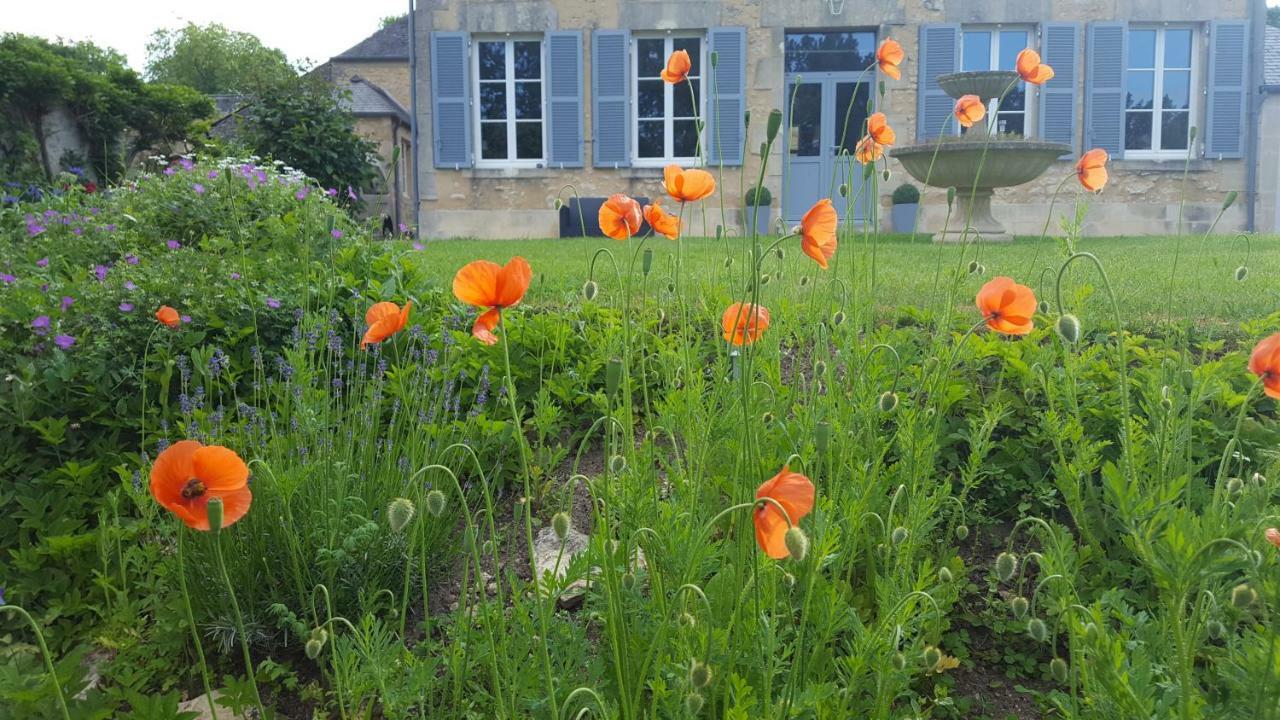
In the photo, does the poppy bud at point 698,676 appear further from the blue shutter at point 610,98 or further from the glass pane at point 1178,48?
the glass pane at point 1178,48

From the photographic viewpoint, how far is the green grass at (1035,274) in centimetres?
291

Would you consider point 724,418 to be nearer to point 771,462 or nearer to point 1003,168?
point 771,462

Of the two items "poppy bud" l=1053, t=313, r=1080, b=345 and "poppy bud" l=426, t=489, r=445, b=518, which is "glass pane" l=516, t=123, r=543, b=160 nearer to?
"poppy bud" l=1053, t=313, r=1080, b=345

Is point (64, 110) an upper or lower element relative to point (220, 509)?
upper

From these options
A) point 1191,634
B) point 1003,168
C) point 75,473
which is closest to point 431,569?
point 75,473

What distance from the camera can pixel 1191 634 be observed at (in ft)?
3.41

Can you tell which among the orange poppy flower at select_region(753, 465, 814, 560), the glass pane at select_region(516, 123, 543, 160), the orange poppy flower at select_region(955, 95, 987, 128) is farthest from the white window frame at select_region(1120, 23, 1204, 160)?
the orange poppy flower at select_region(753, 465, 814, 560)

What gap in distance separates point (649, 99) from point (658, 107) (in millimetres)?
173

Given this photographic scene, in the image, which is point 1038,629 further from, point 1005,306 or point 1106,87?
point 1106,87

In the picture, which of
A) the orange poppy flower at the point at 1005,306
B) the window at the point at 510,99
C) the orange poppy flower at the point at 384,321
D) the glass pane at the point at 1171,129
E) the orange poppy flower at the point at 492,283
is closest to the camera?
the orange poppy flower at the point at 492,283

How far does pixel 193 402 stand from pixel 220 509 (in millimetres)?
1341

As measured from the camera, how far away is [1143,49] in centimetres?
1143

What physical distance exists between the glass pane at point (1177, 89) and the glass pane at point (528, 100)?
26.4ft

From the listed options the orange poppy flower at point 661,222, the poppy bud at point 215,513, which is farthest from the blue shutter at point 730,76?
the poppy bud at point 215,513
